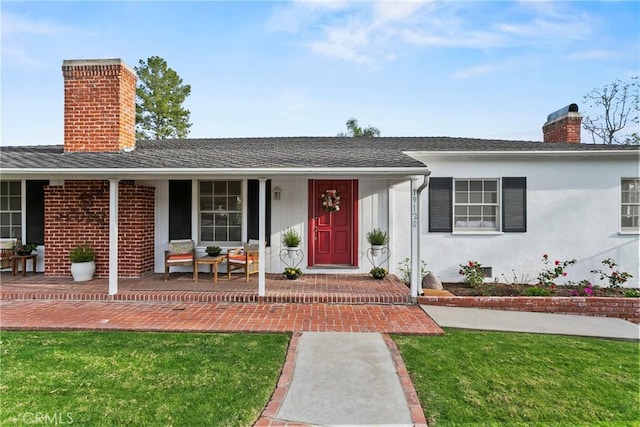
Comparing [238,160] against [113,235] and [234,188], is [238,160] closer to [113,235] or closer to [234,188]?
[234,188]

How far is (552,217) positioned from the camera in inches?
323

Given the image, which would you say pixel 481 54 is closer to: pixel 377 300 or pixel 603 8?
pixel 603 8

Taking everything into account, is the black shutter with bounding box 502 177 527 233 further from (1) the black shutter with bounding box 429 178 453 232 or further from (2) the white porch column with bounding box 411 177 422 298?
(2) the white porch column with bounding box 411 177 422 298

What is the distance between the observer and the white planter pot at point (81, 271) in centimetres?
728

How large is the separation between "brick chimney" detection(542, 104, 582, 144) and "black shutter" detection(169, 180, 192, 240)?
34.8 ft

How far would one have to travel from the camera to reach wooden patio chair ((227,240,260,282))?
24.2 feet

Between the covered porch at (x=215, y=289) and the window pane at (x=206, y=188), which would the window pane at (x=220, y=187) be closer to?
the window pane at (x=206, y=188)

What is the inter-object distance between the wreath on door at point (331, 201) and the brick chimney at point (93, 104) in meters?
4.72

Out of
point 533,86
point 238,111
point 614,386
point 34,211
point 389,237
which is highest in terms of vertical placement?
point 238,111

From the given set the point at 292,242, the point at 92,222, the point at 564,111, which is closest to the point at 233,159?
the point at 292,242

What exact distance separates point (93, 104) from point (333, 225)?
5.97 m

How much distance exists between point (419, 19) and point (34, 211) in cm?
973

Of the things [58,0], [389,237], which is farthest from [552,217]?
[58,0]

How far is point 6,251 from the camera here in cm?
805
